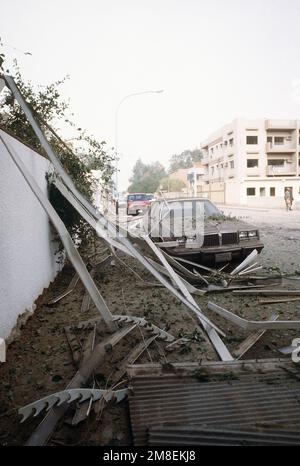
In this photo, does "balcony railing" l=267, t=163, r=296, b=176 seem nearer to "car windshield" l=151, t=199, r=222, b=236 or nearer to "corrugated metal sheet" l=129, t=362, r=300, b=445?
"car windshield" l=151, t=199, r=222, b=236

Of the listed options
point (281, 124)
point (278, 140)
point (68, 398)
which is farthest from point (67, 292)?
point (278, 140)

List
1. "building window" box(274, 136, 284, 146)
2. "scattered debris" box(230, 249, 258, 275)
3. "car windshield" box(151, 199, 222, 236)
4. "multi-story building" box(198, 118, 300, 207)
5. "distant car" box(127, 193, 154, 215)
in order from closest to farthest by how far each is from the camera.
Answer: "scattered debris" box(230, 249, 258, 275) < "car windshield" box(151, 199, 222, 236) < "distant car" box(127, 193, 154, 215) < "multi-story building" box(198, 118, 300, 207) < "building window" box(274, 136, 284, 146)

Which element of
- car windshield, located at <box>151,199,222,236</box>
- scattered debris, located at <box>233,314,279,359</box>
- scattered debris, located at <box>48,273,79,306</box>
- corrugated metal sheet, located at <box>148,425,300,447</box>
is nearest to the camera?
corrugated metal sheet, located at <box>148,425,300,447</box>

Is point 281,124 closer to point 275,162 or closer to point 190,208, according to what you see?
point 275,162

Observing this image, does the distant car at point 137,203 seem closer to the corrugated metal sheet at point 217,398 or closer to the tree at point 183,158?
the corrugated metal sheet at point 217,398

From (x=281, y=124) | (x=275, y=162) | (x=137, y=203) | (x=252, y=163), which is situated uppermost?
(x=281, y=124)

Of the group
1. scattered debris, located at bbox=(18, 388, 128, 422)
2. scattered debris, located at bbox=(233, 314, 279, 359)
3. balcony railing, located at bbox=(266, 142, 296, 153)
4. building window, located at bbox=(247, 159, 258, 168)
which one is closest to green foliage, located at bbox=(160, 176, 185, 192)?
building window, located at bbox=(247, 159, 258, 168)

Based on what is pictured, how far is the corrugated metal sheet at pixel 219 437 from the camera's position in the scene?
2.12 metres

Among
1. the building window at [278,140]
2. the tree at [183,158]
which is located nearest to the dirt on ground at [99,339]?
the building window at [278,140]

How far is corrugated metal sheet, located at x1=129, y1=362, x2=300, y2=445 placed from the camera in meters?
2.34

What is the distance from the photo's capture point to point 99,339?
384 cm

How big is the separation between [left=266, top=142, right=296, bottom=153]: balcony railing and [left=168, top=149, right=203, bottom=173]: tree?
74.8 metres

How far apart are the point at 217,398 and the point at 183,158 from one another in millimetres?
129402
